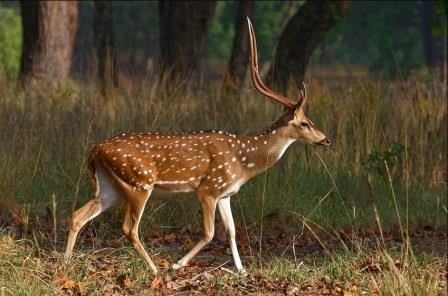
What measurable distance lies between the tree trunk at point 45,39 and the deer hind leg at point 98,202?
9386 mm

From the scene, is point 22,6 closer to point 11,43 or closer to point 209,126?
A: point 209,126

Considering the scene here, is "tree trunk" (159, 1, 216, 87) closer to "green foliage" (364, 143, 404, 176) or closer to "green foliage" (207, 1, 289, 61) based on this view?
"green foliage" (364, 143, 404, 176)

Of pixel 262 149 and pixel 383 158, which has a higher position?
pixel 262 149

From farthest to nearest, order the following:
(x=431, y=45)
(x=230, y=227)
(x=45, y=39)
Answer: (x=431, y=45) < (x=45, y=39) < (x=230, y=227)

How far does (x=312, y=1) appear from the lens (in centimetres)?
1770

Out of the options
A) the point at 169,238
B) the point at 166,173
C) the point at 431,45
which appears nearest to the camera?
the point at 166,173

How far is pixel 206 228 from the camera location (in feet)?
28.6

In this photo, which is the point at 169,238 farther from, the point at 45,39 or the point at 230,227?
the point at 45,39

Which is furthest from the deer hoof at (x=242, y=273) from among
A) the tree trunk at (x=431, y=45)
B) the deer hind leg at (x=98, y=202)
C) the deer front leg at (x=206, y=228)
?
the tree trunk at (x=431, y=45)

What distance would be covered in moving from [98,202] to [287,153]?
4493 mm

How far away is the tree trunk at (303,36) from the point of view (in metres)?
17.4

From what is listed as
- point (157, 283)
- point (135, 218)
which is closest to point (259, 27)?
point (135, 218)

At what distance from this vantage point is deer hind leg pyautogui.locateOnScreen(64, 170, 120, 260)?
8703mm

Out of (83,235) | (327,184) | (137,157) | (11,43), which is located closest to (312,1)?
(327,184)
